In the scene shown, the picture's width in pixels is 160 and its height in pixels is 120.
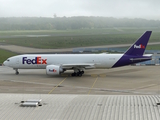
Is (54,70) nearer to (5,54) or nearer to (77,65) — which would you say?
(77,65)

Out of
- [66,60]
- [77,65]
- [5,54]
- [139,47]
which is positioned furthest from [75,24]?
[77,65]

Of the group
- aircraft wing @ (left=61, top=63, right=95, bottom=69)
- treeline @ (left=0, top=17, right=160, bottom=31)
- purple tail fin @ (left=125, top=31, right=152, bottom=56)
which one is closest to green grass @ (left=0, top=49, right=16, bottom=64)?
treeline @ (left=0, top=17, right=160, bottom=31)

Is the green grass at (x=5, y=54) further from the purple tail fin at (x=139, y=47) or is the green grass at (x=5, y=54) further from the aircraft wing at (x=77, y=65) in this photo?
the purple tail fin at (x=139, y=47)

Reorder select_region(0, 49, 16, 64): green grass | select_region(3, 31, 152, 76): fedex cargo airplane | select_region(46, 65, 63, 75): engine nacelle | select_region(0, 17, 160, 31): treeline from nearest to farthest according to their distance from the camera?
select_region(46, 65, 63, 75): engine nacelle < select_region(3, 31, 152, 76): fedex cargo airplane < select_region(0, 49, 16, 64): green grass < select_region(0, 17, 160, 31): treeline

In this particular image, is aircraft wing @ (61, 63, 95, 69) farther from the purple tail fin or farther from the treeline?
the treeline

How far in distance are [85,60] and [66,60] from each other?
2937mm

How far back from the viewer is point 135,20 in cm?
9125

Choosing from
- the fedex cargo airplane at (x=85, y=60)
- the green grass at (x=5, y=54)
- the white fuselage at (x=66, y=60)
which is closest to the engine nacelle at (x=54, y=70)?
the fedex cargo airplane at (x=85, y=60)

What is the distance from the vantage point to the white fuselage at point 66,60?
3831cm

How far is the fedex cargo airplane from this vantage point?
37.8m

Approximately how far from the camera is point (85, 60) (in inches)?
1535

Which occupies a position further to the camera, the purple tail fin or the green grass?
the green grass

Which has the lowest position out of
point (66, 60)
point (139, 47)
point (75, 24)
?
point (66, 60)

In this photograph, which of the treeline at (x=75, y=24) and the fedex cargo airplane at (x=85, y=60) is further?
the treeline at (x=75, y=24)
